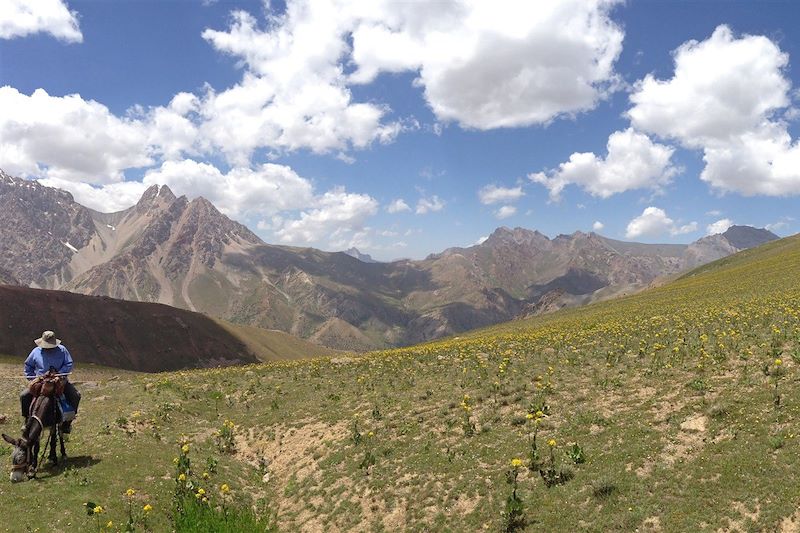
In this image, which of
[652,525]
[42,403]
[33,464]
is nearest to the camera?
[652,525]

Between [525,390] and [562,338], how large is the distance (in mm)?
13843

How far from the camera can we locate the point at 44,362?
53.8 feet

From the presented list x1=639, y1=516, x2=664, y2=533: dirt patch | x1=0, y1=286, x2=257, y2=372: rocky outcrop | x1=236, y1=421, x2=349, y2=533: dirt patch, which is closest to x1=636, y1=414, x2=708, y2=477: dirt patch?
x1=639, y1=516, x2=664, y2=533: dirt patch

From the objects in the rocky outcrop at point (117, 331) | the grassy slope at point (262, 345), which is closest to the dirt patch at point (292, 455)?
the rocky outcrop at point (117, 331)

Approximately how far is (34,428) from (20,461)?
4.28 feet

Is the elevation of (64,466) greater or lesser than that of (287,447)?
greater

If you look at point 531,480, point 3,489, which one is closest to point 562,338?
point 531,480

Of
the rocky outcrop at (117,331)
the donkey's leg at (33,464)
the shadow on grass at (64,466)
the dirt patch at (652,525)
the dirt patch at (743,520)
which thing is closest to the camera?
the dirt patch at (743,520)

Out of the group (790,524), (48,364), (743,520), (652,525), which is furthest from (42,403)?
(790,524)

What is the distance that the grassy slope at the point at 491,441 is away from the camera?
13.0 meters

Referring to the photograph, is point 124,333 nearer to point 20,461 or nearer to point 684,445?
point 20,461

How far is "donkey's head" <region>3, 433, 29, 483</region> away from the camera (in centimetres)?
1517

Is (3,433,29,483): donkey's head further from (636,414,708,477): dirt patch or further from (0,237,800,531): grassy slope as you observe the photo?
(636,414,708,477): dirt patch

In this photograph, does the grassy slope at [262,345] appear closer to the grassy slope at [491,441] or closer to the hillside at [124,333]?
the hillside at [124,333]
